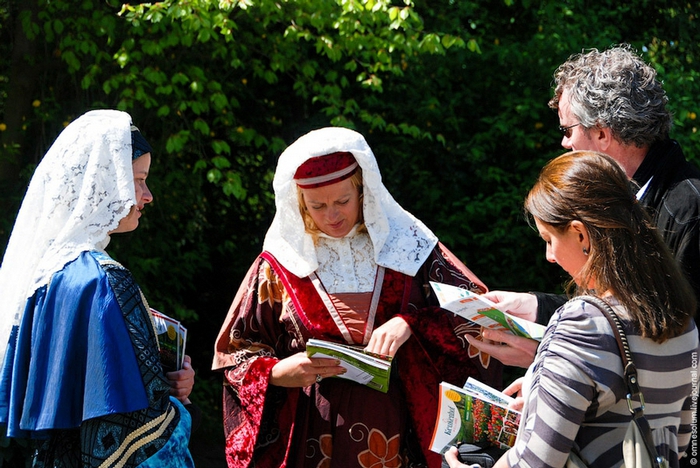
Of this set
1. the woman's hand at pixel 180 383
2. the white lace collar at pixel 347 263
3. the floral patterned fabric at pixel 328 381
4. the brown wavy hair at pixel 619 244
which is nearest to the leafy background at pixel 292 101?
the white lace collar at pixel 347 263

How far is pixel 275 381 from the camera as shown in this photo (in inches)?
116

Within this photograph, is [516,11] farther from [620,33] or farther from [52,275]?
[52,275]

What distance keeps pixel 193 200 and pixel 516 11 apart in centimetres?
318

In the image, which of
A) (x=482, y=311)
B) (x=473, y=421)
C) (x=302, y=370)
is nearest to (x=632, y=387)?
(x=473, y=421)

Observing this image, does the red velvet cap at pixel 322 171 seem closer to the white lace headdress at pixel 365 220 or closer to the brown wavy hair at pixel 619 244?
the white lace headdress at pixel 365 220

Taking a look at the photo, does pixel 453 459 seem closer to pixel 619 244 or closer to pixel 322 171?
pixel 619 244

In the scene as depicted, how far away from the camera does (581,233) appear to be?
1975 mm

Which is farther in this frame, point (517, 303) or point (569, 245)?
point (517, 303)

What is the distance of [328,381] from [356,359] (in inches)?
16.0

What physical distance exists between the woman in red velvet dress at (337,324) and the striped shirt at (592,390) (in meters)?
1.01

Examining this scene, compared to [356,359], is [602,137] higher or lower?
higher

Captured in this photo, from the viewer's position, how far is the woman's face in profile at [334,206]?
304cm

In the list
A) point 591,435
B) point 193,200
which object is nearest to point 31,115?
point 193,200

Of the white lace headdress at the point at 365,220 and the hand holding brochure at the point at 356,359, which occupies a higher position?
the white lace headdress at the point at 365,220
